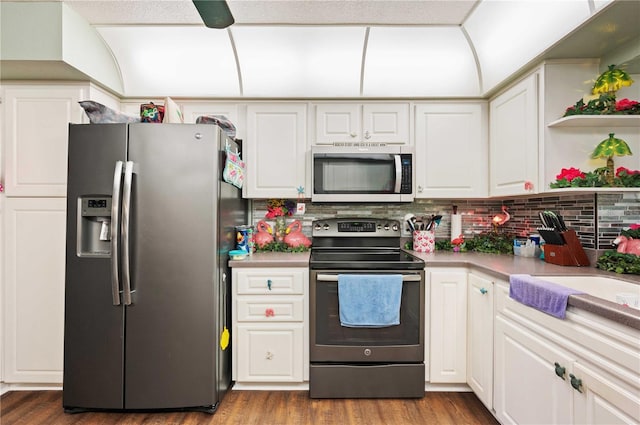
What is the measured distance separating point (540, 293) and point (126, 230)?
2178 mm

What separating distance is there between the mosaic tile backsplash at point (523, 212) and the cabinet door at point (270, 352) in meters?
0.93

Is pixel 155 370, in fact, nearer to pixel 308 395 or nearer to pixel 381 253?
pixel 308 395

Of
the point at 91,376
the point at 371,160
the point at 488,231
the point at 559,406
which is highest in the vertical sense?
the point at 371,160

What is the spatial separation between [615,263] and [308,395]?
2038 mm

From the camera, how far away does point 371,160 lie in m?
2.47

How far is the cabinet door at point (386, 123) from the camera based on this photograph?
2545 mm

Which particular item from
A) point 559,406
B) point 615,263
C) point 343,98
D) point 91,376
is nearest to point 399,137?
point 343,98

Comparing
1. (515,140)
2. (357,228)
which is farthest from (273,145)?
(515,140)

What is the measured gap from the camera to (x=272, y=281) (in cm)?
218

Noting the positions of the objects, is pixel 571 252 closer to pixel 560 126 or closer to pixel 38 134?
pixel 560 126

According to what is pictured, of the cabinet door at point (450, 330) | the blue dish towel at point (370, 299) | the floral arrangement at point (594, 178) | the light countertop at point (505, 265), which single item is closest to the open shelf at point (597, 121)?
the floral arrangement at point (594, 178)

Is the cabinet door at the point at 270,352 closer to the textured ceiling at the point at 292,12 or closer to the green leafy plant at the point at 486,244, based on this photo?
the green leafy plant at the point at 486,244

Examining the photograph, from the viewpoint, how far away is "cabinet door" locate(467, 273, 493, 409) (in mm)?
1887

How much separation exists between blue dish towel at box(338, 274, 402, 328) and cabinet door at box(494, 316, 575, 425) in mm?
613
